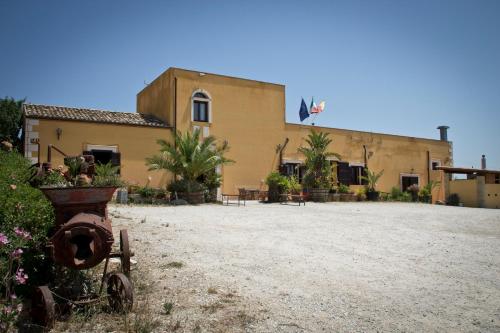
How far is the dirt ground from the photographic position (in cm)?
379

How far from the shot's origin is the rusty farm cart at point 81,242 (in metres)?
3.47

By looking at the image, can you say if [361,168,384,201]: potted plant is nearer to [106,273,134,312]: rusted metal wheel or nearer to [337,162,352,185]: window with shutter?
[337,162,352,185]: window with shutter

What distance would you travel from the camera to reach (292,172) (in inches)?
858

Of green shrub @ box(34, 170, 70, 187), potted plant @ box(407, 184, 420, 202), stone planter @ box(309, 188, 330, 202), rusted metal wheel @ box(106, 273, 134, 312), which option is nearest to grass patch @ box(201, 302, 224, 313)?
rusted metal wheel @ box(106, 273, 134, 312)

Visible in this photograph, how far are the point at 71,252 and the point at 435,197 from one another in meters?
28.5

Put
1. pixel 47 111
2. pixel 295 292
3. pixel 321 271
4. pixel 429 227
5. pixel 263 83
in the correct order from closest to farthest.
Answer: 1. pixel 295 292
2. pixel 321 271
3. pixel 429 227
4. pixel 47 111
5. pixel 263 83

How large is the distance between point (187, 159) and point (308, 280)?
39.3 feet

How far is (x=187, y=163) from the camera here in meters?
16.1

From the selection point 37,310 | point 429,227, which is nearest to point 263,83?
point 429,227

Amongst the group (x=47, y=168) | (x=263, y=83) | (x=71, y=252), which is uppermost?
(x=263, y=83)

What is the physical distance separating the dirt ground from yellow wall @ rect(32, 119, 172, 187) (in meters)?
8.61

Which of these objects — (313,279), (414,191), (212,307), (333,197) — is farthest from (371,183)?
(212,307)

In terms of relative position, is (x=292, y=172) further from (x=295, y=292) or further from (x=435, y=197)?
(x=295, y=292)

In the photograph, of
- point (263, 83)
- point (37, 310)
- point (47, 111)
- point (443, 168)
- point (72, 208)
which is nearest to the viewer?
point (37, 310)
